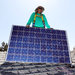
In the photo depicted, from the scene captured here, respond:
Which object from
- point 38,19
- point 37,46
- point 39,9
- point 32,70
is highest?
point 39,9

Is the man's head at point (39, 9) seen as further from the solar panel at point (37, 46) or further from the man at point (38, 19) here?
the solar panel at point (37, 46)

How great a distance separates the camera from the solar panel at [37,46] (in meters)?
4.05

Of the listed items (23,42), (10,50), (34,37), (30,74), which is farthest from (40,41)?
(30,74)

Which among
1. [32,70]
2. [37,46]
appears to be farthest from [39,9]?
[32,70]

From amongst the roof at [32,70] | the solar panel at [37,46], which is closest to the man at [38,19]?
the solar panel at [37,46]

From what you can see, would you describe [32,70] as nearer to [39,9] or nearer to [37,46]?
[37,46]

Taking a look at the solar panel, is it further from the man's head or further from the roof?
the man's head

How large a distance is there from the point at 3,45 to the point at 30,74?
134ft

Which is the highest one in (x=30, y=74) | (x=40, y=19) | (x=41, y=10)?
(x=41, y=10)

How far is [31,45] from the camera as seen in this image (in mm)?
4406

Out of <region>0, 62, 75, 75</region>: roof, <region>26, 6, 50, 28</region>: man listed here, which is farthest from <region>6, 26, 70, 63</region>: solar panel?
<region>26, 6, 50, 28</region>: man

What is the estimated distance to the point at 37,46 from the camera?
14.5ft

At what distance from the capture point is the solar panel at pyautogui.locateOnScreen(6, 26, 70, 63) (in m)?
4.05

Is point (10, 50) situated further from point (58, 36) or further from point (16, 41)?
point (58, 36)
